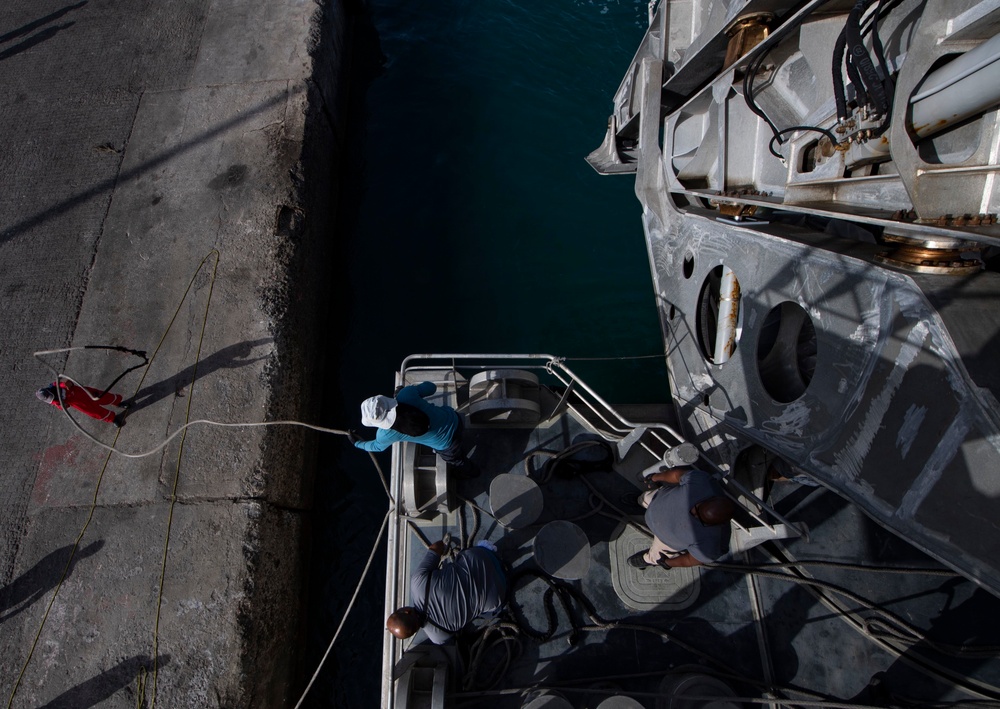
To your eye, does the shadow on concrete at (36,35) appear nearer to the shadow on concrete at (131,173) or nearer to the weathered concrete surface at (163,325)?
the weathered concrete surface at (163,325)

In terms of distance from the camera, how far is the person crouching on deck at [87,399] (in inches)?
208

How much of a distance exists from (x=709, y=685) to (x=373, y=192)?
25.9 feet

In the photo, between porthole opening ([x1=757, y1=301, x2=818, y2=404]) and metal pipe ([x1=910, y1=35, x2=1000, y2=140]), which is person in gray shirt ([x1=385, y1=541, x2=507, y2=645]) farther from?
metal pipe ([x1=910, y1=35, x2=1000, y2=140])

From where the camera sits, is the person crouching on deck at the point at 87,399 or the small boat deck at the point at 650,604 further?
the person crouching on deck at the point at 87,399

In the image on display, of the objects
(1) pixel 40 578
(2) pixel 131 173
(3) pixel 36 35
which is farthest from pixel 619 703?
(3) pixel 36 35

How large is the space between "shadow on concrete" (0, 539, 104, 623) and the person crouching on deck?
1295mm

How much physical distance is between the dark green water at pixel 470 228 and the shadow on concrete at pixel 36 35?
4.65 meters

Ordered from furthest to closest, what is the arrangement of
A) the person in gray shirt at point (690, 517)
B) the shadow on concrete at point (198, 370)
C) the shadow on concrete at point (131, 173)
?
the shadow on concrete at point (131, 173) → the shadow on concrete at point (198, 370) → the person in gray shirt at point (690, 517)

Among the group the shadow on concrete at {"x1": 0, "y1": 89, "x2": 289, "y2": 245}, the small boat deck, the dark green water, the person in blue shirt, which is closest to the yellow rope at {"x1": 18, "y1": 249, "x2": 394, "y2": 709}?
the person in blue shirt

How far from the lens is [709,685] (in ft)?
13.1

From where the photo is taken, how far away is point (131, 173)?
704 centimetres

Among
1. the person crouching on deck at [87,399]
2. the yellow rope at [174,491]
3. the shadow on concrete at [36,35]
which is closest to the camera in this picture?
the yellow rope at [174,491]

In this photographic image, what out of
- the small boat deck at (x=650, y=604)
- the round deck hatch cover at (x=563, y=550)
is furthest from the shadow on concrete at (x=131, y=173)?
the round deck hatch cover at (x=563, y=550)

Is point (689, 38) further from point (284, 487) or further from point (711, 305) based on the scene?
point (284, 487)
